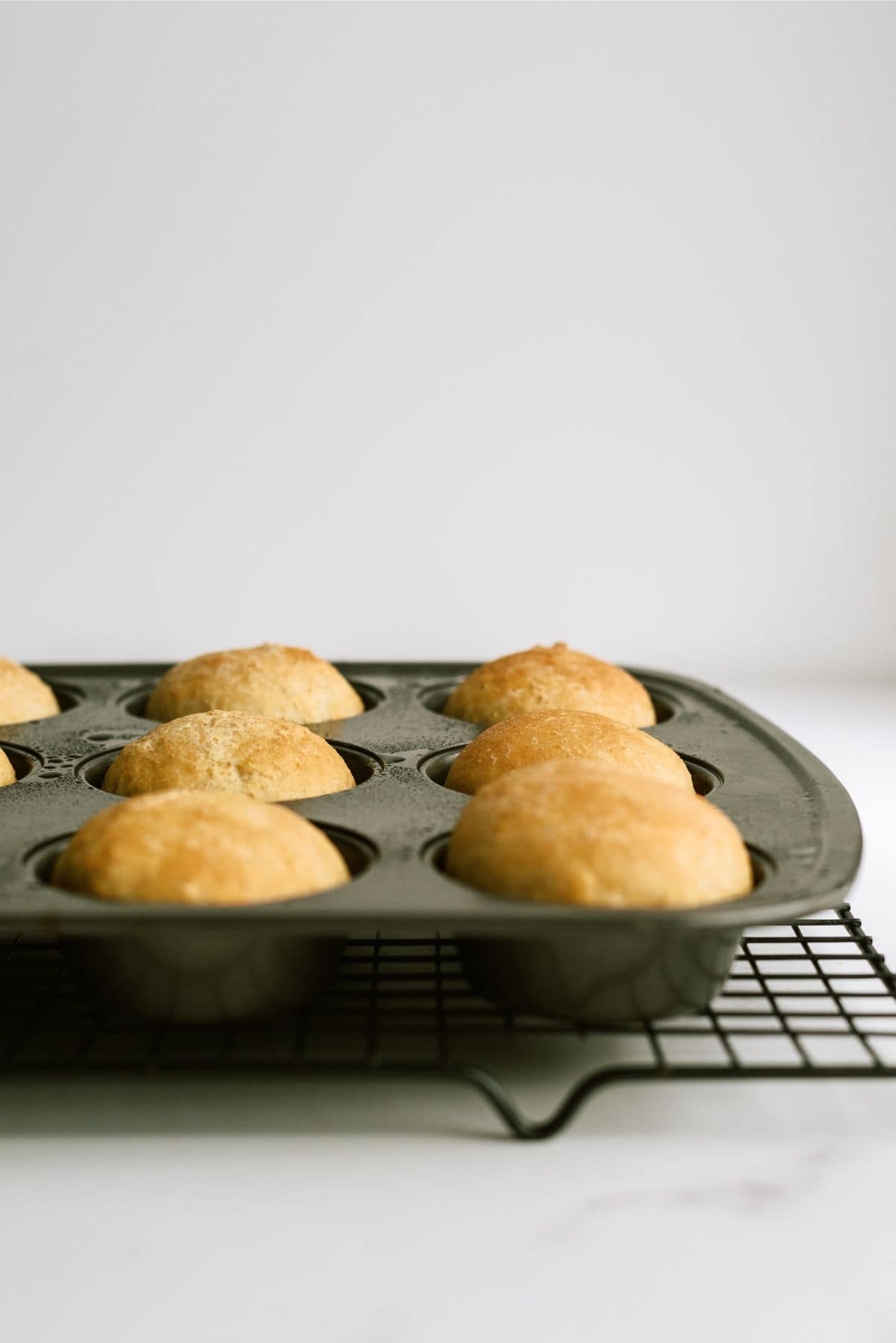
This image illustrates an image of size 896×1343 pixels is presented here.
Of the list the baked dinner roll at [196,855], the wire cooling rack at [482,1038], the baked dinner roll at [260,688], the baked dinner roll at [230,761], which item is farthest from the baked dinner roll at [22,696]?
the baked dinner roll at [196,855]

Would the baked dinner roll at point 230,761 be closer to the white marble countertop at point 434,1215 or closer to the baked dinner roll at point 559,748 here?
the baked dinner roll at point 559,748

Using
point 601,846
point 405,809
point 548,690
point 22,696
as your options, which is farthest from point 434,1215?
point 22,696

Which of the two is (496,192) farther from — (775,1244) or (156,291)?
(775,1244)

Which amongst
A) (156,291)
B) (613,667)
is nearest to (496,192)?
(156,291)

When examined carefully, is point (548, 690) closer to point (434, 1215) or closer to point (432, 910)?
point (432, 910)

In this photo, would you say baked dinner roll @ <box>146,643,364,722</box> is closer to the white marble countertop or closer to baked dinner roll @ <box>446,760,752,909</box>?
baked dinner roll @ <box>446,760,752,909</box>

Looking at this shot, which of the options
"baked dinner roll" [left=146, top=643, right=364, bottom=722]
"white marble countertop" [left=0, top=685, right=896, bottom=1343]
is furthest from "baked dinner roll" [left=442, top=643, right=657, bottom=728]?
"white marble countertop" [left=0, top=685, right=896, bottom=1343]
